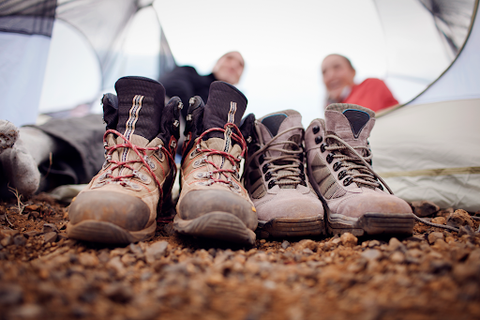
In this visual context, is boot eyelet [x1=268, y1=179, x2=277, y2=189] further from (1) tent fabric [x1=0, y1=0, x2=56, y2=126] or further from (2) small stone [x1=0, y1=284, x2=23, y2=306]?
(1) tent fabric [x1=0, y1=0, x2=56, y2=126]

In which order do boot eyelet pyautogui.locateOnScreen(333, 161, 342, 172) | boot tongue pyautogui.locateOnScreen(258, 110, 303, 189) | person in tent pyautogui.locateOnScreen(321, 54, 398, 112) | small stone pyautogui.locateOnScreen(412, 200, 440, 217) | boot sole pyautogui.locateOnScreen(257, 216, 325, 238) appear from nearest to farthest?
boot sole pyautogui.locateOnScreen(257, 216, 325, 238), boot eyelet pyautogui.locateOnScreen(333, 161, 342, 172), boot tongue pyautogui.locateOnScreen(258, 110, 303, 189), small stone pyautogui.locateOnScreen(412, 200, 440, 217), person in tent pyautogui.locateOnScreen(321, 54, 398, 112)

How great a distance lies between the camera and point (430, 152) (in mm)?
1665

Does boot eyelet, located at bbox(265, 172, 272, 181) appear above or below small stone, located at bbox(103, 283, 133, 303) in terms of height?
above

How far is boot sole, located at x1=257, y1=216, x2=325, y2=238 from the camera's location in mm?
1012

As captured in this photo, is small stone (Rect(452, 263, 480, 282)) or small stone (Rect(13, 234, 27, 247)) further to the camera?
small stone (Rect(13, 234, 27, 247))

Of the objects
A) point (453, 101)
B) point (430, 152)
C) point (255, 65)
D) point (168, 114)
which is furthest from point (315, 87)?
point (168, 114)

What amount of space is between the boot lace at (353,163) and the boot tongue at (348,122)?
0.12 ft

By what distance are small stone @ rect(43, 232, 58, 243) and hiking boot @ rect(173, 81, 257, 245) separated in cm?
44

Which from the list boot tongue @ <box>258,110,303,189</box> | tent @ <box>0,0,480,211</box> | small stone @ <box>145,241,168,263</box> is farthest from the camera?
tent @ <box>0,0,480,211</box>

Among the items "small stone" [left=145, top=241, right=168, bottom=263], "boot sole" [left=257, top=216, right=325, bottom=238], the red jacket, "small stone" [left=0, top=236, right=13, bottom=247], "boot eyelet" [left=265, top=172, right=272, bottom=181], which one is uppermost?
the red jacket

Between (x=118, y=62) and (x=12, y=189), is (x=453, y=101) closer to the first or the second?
(x=12, y=189)

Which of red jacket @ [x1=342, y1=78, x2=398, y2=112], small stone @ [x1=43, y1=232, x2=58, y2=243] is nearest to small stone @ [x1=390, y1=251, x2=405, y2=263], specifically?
small stone @ [x1=43, y1=232, x2=58, y2=243]

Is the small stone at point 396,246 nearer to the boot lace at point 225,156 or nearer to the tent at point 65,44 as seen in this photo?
the boot lace at point 225,156

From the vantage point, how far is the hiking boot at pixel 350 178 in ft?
3.07
